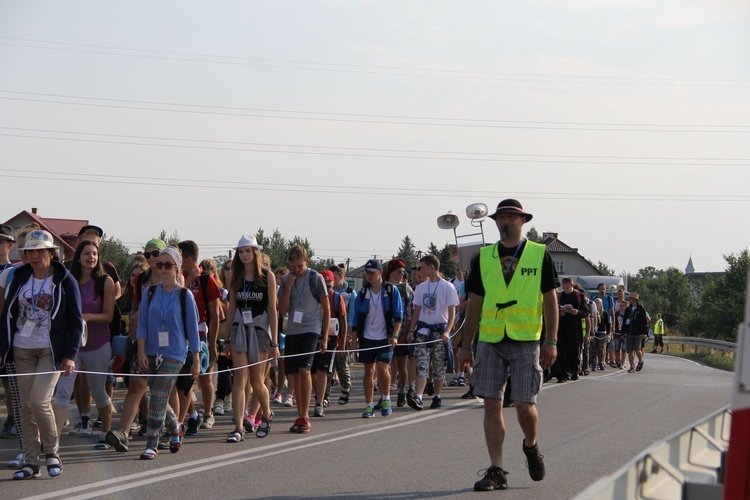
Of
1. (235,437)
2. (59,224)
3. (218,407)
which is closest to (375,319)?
(218,407)

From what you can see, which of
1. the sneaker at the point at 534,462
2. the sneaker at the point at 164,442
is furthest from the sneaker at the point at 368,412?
the sneaker at the point at 534,462

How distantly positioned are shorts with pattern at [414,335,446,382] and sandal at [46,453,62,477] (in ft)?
20.3

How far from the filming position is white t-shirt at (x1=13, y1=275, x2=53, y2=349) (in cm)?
850

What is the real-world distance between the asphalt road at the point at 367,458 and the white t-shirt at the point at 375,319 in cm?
107

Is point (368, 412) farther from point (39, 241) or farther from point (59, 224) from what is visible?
point (59, 224)

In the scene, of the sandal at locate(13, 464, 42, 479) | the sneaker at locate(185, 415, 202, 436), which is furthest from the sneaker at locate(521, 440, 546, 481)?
the sneaker at locate(185, 415, 202, 436)

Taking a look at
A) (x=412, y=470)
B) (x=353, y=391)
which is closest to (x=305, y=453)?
(x=412, y=470)

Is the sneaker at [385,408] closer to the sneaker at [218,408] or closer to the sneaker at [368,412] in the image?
the sneaker at [368,412]

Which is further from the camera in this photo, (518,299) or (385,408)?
(385,408)

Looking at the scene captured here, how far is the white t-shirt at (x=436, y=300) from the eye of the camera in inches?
551

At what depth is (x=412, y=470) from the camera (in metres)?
8.91

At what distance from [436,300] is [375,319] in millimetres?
971

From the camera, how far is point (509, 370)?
7867 mm

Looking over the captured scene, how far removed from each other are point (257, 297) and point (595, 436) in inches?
157
